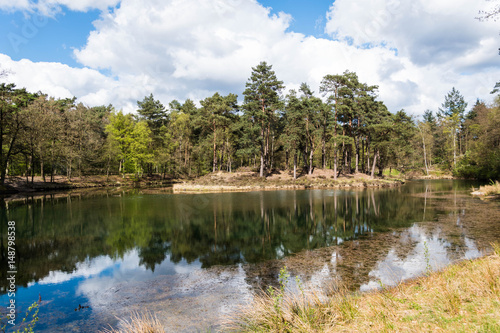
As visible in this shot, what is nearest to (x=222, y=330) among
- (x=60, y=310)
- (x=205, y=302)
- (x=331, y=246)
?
(x=205, y=302)

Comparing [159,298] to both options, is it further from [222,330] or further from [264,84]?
[264,84]

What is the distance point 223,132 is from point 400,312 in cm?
5535

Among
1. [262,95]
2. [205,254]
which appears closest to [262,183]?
[262,95]

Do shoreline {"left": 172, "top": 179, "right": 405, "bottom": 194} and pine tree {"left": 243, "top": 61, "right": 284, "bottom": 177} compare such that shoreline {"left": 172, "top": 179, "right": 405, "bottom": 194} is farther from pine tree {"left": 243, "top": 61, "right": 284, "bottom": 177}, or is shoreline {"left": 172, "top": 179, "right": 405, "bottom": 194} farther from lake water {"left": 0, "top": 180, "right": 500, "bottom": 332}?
lake water {"left": 0, "top": 180, "right": 500, "bottom": 332}

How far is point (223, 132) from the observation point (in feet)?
195

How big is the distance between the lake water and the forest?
27.1 meters

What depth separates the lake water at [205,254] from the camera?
848 cm

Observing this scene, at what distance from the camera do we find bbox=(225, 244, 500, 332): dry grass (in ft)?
16.5

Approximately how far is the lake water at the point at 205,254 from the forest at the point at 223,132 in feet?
88.8

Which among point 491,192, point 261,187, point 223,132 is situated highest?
point 223,132

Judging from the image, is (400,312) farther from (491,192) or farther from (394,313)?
(491,192)

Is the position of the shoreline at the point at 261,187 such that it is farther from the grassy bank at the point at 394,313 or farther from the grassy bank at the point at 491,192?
the grassy bank at the point at 394,313

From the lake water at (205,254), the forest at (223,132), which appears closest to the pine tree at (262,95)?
the forest at (223,132)

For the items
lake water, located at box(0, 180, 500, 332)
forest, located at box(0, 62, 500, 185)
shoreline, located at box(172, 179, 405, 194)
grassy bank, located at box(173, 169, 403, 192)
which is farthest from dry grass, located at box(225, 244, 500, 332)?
forest, located at box(0, 62, 500, 185)
